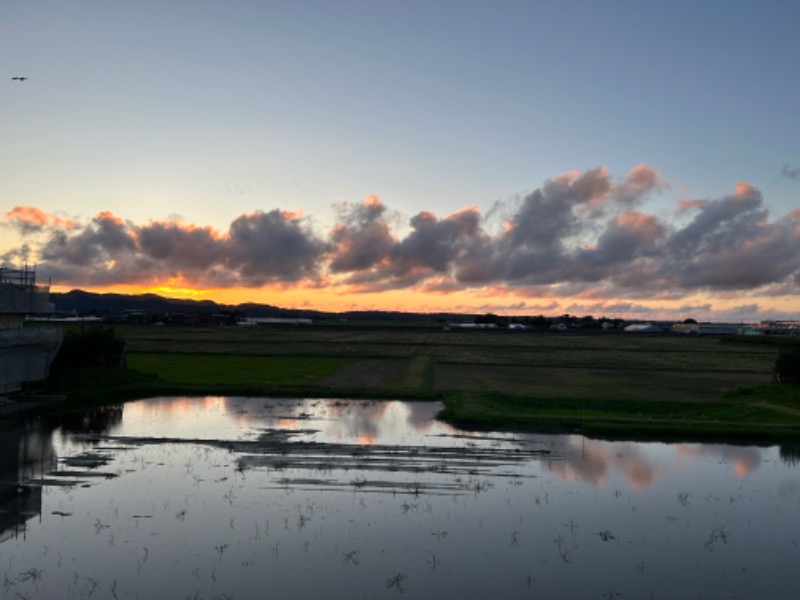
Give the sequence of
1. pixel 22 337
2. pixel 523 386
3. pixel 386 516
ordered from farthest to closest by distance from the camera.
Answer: pixel 523 386 → pixel 22 337 → pixel 386 516

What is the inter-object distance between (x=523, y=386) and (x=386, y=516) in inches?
1288

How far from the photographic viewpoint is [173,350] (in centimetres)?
8012

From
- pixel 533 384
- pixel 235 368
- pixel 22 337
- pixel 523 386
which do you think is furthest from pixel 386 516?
pixel 235 368

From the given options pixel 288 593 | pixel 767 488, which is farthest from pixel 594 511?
pixel 288 593

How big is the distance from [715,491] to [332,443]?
49.9 ft

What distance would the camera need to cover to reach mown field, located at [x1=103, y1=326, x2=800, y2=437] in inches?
1348

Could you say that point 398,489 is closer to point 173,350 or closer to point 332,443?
point 332,443

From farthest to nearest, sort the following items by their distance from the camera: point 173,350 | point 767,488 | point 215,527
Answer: point 173,350
point 767,488
point 215,527

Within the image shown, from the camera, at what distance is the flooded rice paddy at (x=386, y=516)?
13.9 metres

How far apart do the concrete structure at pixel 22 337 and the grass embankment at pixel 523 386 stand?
295 cm

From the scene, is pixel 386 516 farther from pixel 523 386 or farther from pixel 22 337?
pixel 523 386

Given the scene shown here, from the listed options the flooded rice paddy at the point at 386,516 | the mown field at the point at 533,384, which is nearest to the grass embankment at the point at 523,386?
the mown field at the point at 533,384

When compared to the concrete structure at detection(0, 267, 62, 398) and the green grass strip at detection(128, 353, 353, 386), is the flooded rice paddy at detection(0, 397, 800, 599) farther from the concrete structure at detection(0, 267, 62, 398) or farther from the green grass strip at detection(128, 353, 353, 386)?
the green grass strip at detection(128, 353, 353, 386)

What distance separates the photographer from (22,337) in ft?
116
